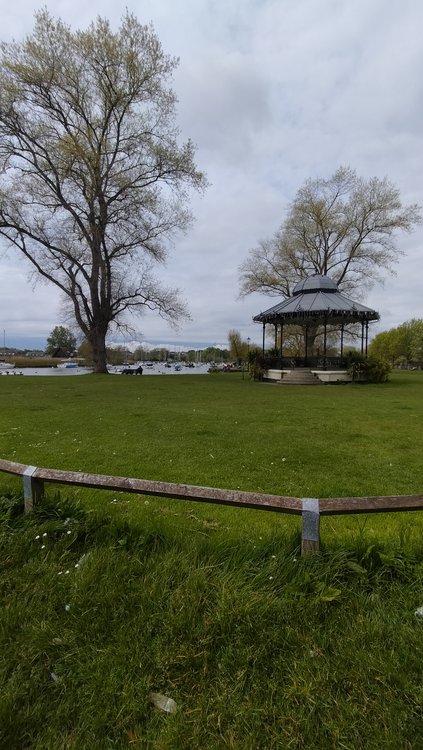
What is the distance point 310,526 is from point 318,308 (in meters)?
21.0

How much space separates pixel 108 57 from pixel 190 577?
27742mm

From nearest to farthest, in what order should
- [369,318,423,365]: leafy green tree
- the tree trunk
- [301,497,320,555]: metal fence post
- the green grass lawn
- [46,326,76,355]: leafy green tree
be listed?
the green grass lawn
[301,497,320,555]: metal fence post
the tree trunk
[369,318,423,365]: leafy green tree
[46,326,76,355]: leafy green tree

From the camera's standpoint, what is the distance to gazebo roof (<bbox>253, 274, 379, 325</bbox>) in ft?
71.9

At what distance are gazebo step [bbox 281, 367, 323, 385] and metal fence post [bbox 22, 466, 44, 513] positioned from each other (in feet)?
62.8

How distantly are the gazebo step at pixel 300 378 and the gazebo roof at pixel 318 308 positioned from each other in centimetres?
333

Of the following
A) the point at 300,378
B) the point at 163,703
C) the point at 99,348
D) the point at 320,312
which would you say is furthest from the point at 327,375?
the point at 163,703

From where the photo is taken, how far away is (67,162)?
21.3m

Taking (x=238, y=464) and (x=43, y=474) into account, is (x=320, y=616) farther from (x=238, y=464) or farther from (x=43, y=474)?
(x=238, y=464)

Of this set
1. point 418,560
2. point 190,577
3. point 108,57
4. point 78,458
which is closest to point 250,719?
point 190,577

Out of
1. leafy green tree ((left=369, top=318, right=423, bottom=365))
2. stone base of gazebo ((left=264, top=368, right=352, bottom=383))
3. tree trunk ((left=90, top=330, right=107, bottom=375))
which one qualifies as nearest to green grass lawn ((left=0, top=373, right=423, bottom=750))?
stone base of gazebo ((left=264, top=368, right=352, bottom=383))

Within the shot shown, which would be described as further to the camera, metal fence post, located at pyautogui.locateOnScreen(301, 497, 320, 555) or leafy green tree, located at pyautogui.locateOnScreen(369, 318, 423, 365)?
leafy green tree, located at pyautogui.locateOnScreen(369, 318, 423, 365)

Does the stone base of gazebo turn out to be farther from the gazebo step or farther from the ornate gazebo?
the ornate gazebo

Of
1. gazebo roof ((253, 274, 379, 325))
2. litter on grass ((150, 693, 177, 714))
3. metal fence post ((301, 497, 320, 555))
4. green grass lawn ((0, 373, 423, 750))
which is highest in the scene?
gazebo roof ((253, 274, 379, 325))

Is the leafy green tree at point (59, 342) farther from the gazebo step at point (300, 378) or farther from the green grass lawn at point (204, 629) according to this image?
the green grass lawn at point (204, 629)
